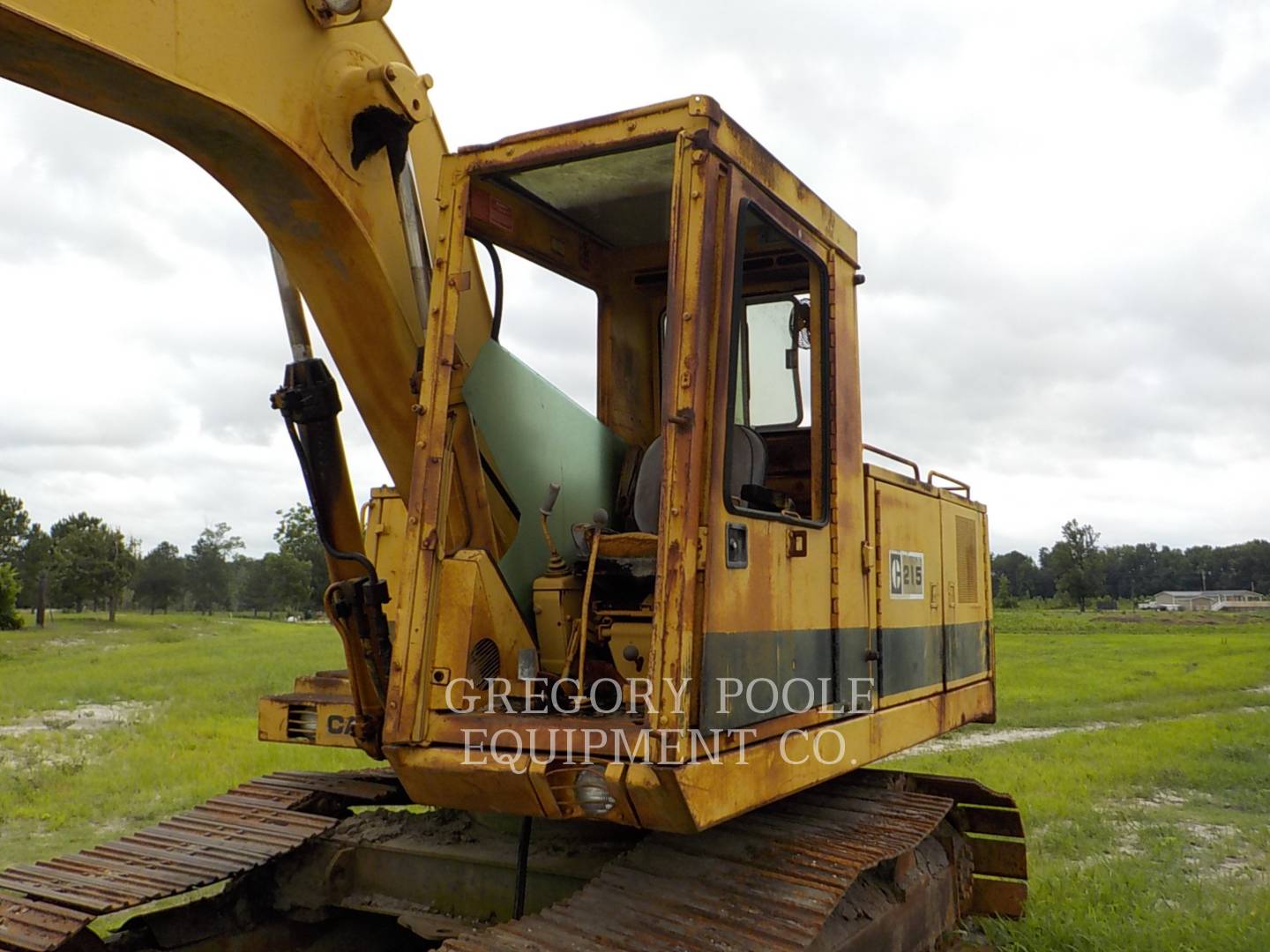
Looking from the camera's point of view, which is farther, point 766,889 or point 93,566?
point 93,566

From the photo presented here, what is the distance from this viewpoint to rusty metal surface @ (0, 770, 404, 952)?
3936 mm

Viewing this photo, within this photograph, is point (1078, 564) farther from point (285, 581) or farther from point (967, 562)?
point (967, 562)

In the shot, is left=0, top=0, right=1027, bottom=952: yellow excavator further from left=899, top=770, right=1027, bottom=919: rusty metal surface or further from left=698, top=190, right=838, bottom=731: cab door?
left=899, top=770, right=1027, bottom=919: rusty metal surface

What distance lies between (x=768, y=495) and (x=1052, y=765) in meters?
8.78

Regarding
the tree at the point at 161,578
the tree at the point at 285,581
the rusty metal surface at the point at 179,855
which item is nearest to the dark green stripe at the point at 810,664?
the rusty metal surface at the point at 179,855

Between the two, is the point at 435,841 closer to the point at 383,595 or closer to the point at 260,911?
the point at 260,911

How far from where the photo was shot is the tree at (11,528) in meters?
45.2

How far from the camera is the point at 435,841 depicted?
4762 mm

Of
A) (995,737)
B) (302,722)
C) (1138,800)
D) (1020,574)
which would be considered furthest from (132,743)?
(1020,574)

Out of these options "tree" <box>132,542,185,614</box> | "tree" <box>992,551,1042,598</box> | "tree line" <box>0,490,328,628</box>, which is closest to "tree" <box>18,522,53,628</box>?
"tree line" <box>0,490,328,628</box>

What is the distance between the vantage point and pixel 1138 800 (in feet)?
32.5

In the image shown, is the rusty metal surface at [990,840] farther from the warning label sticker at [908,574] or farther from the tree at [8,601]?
the tree at [8,601]

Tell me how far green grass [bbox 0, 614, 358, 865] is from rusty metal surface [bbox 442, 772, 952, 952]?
578 centimetres

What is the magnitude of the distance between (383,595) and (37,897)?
1.80 meters
